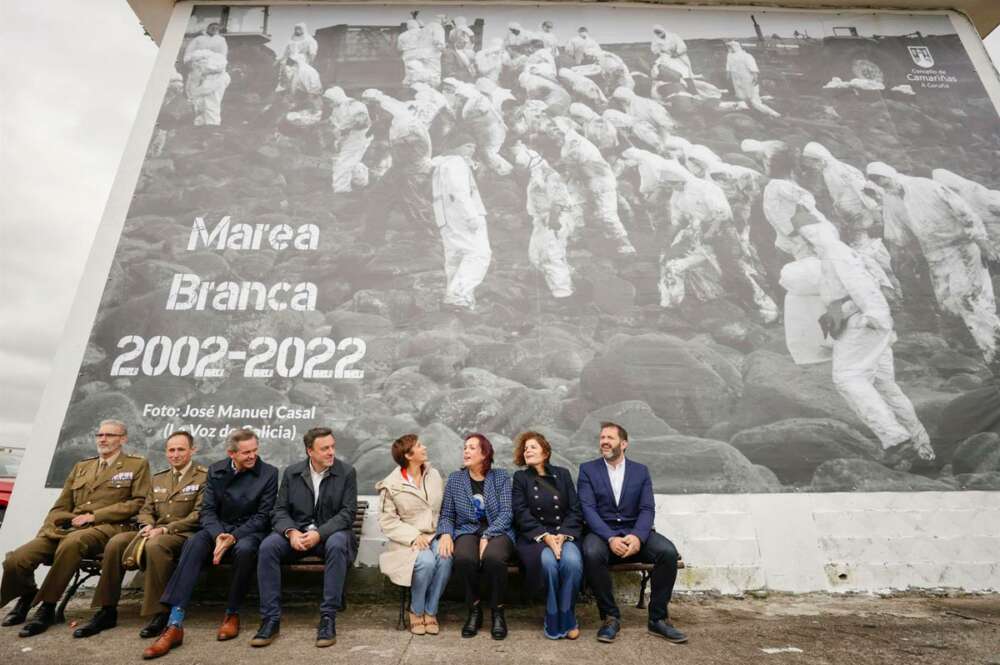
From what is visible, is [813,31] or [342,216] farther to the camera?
[813,31]

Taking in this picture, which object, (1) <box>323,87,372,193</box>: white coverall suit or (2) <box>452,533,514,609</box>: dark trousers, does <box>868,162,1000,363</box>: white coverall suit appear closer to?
(2) <box>452,533,514,609</box>: dark trousers

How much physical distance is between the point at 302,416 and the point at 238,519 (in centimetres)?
130

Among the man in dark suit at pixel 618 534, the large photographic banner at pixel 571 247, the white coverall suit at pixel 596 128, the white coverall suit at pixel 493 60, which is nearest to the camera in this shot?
the man in dark suit at pixel 618 534

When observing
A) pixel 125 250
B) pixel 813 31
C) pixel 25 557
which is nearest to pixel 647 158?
pixel 813 31

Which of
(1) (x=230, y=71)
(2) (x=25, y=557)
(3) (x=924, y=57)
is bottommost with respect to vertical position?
(2) (x=25, y=557)

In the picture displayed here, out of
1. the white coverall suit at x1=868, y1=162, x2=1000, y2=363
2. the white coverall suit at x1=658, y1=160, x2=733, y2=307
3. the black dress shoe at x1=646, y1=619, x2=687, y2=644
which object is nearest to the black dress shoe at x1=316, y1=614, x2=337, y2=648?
the black dress shoe at x1=646, y1=619, x2=687, y2=644

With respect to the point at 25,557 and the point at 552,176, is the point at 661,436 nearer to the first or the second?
the point at 552,176

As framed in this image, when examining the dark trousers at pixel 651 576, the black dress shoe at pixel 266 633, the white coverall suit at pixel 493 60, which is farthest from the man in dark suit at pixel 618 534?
the white coverall suit at pixel 493 60

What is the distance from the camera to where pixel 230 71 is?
20.6ft

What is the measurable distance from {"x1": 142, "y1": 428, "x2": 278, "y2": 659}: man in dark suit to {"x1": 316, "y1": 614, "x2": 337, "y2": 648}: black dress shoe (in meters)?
0.56

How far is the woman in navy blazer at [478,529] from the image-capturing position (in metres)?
3.21

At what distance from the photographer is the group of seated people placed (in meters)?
3.16

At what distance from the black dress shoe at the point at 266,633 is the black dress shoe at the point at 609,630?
1.96 meters

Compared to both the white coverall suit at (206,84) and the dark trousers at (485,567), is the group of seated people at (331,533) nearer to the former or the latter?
the dark trousers at (485,567)
